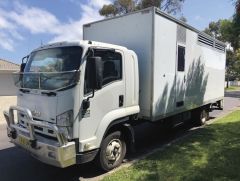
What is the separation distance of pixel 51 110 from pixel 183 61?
4871 millimetres

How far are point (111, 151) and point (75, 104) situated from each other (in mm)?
1576

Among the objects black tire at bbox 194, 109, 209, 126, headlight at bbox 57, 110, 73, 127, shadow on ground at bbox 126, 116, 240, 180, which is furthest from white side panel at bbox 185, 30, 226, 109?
headlight at bbox 57, 110, 73, 127

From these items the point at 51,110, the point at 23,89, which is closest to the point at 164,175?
the point at 51,110

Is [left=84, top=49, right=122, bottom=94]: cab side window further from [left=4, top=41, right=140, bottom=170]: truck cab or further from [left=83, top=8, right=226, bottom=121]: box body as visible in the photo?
[left=83, top=8, right=226, bottom=121]: box body

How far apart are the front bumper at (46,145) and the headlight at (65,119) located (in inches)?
7.1

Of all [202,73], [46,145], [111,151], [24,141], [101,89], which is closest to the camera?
[46,145]

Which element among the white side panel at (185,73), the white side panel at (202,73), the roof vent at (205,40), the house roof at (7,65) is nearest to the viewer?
the white side panel at (185,73)

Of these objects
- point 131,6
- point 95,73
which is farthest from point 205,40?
point 131,6

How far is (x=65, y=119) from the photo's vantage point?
17.1 ft

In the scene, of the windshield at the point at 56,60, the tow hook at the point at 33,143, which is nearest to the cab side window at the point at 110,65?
the windshield at the point at 56,60

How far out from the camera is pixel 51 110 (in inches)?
209

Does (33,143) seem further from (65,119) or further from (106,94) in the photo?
(106,94)

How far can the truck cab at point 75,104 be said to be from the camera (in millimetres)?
5227

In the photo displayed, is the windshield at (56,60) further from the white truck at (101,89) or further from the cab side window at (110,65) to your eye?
the cab side window at (110,65)
